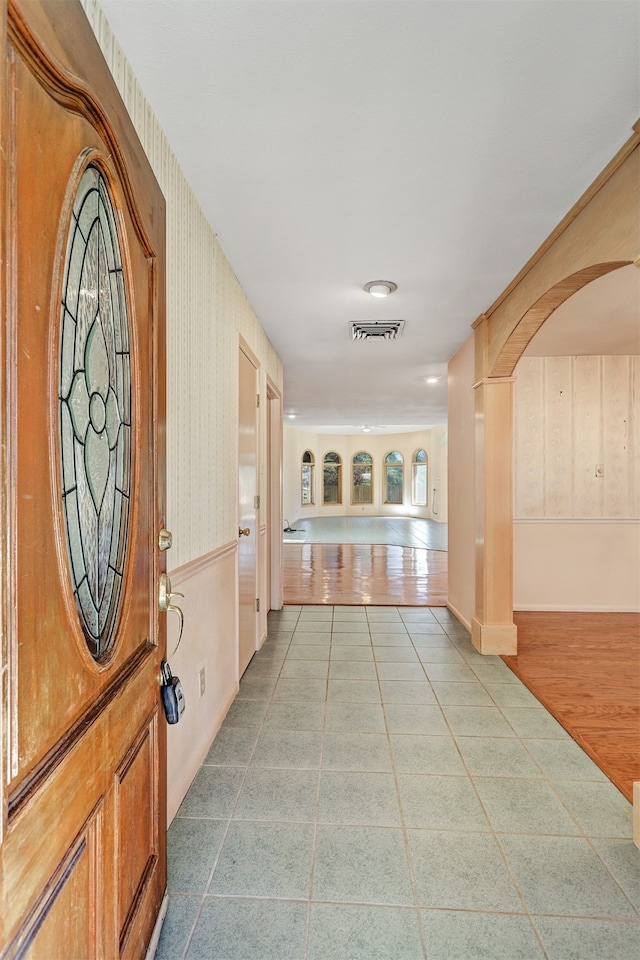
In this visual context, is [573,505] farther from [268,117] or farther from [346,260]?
[268,117]

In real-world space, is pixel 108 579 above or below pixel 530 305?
below

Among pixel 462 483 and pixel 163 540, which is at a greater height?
pixel 462 483

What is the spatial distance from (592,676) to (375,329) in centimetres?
289

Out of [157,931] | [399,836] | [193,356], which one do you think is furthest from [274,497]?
[157,931]

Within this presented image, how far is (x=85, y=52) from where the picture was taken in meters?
0.82

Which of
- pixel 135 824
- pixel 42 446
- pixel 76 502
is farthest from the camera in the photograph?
pixel 135 824

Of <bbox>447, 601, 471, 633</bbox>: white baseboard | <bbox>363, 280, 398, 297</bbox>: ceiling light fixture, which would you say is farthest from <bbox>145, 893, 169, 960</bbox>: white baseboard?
<bbox>447, 601, 471, 633</bbox>: white baseboard

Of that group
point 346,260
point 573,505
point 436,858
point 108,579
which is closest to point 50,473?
point 108,579

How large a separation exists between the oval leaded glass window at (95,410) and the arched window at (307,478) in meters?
13.2

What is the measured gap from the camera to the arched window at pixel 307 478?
14477mm

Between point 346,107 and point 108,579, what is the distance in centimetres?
157

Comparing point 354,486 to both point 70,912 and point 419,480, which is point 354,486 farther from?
point 70,912

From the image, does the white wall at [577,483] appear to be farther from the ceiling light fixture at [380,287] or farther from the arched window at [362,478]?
the arched window at [362,478]

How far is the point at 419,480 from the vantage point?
582 inches
